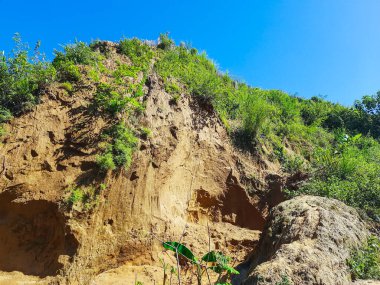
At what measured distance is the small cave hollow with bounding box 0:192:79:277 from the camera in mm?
7783

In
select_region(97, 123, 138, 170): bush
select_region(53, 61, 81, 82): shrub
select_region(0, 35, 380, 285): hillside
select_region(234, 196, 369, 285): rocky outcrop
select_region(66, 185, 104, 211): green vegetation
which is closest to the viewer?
select_region(234, 196, 369, 285): rocky outcrop

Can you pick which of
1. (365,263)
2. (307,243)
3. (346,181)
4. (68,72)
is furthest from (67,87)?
(365,263)

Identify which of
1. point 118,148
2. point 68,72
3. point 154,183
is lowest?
point 154,183

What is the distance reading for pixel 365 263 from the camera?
5629 mm

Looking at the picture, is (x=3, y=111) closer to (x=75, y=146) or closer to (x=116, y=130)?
(x=75, y=146)

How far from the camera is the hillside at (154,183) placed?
6.68 metres

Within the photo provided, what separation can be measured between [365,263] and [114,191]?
551 centimetres

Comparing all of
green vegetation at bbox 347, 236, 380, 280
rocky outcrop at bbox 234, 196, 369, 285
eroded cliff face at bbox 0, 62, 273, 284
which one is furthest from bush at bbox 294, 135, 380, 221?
green vegetation at bbox 347, 236, 380, 280

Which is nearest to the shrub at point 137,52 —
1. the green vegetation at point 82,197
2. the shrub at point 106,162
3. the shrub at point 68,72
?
the shrub at point 68,72

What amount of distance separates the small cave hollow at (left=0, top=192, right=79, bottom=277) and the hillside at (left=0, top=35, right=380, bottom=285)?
22 millimetres

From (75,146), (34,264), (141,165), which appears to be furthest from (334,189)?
(34,264)

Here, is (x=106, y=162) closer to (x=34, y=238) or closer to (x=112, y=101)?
(x=112, y=101)

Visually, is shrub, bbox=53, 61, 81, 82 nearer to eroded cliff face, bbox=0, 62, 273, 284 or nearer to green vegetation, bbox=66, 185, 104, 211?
eroded cliff face, bbox=0, 62, 273, 284

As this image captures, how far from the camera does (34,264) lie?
784cm
